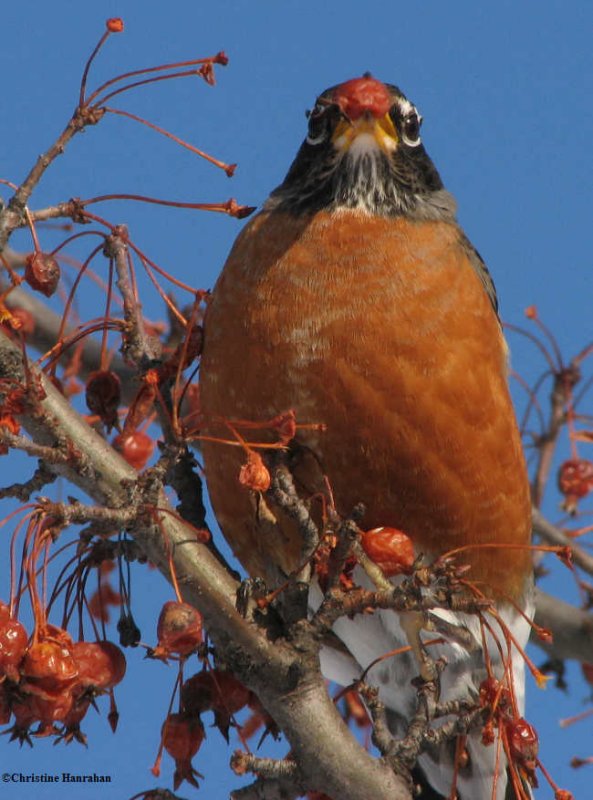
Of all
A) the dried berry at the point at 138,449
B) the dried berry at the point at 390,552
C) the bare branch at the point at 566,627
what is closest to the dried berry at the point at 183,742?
the dried berry at the point at 390,552

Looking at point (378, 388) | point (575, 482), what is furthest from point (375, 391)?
point (575, 482)

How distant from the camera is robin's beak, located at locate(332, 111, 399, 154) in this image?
3.71 metres

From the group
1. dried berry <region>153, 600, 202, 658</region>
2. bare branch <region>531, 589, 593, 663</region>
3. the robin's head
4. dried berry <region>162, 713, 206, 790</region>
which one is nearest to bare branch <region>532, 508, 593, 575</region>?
bare branch <region>531, 589, 593, 663</region>

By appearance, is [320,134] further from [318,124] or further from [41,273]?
[41,273]

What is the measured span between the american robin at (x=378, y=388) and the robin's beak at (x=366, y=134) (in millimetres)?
15

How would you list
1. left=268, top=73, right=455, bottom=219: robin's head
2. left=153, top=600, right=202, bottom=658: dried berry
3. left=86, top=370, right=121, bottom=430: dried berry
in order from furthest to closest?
left=268, top=73, right=455, bottom=219: robin's head < left=86, top=370, right=121, bottom=430: dried berry < left=153, top=600, right=202, bottom=658: dried berry

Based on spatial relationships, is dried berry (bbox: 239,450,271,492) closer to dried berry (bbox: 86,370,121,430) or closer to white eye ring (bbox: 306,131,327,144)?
dried berry (bbox: 86,370,121,430)

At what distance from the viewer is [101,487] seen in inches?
104

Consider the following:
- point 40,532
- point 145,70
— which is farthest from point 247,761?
point 145,70

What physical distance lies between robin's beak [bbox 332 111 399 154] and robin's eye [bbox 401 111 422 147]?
4 cm

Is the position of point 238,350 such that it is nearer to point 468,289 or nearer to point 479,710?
point 468,289

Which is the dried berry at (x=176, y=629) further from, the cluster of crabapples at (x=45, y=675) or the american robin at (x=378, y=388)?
the american robin at (x=378, y=388)

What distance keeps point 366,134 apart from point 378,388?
998mm

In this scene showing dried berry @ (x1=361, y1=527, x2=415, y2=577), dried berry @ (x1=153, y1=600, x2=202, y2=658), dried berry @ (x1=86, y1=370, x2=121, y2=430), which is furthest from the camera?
dried berry @ (x1=86, y1=370, x2=121, y2=430)
